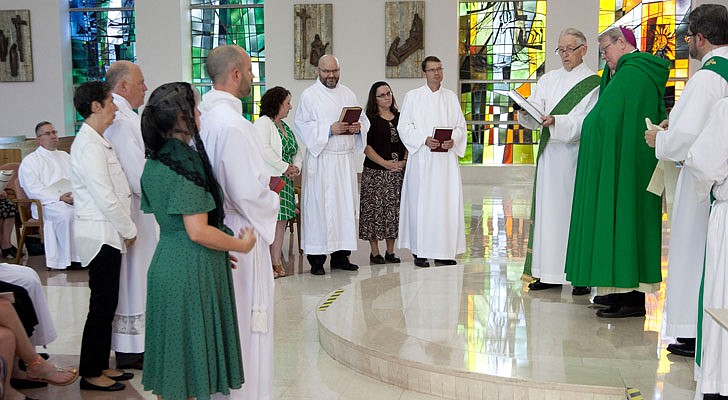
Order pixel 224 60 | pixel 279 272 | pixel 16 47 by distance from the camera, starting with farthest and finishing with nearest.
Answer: pixel 16 47 → pixel 279 272 → pixel 224 60

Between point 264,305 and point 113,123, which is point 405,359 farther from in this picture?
point 113,123

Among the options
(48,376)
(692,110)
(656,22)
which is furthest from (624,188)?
(656,22)

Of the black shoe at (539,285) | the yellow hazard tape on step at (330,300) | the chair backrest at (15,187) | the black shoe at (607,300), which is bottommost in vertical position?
the yellow hazard tape on step at (330,300)

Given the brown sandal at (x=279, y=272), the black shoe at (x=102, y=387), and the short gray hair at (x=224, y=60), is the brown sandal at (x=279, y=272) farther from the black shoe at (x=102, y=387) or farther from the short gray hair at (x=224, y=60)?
the short gray hair at (x=224, y=60)

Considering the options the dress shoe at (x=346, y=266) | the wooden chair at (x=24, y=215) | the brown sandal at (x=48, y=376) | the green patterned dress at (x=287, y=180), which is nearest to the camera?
the brown sandal at (x=48, y=376)

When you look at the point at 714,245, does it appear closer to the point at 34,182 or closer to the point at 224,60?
the point at 224,60

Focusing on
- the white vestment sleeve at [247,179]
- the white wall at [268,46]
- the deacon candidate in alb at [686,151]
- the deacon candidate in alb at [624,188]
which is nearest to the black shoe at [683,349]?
the deacon candidate in alb at [686,151]

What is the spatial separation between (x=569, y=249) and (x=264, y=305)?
8.14 feet

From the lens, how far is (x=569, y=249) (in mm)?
5715

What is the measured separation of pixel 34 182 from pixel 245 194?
234 inches

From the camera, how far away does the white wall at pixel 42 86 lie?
16.5 metres

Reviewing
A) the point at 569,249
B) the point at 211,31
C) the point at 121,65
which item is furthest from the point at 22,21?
the point at 569,249

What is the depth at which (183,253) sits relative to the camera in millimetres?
3535

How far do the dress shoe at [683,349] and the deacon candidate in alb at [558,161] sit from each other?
144 centimetres
